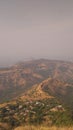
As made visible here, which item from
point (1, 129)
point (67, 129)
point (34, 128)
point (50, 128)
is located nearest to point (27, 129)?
point (34, 128)

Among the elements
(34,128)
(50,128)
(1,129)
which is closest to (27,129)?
(34,128)

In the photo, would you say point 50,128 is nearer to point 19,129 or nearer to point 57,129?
point 57,129

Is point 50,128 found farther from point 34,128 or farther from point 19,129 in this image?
point 19,129

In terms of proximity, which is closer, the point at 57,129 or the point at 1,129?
the point at 57,129

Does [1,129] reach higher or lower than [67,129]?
lower

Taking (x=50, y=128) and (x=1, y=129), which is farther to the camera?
(x=1, y=129)

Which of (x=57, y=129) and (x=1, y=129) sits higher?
(x=57, y=129)

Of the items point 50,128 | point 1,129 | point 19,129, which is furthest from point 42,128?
point 1,129

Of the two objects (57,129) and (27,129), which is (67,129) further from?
(27,129)
